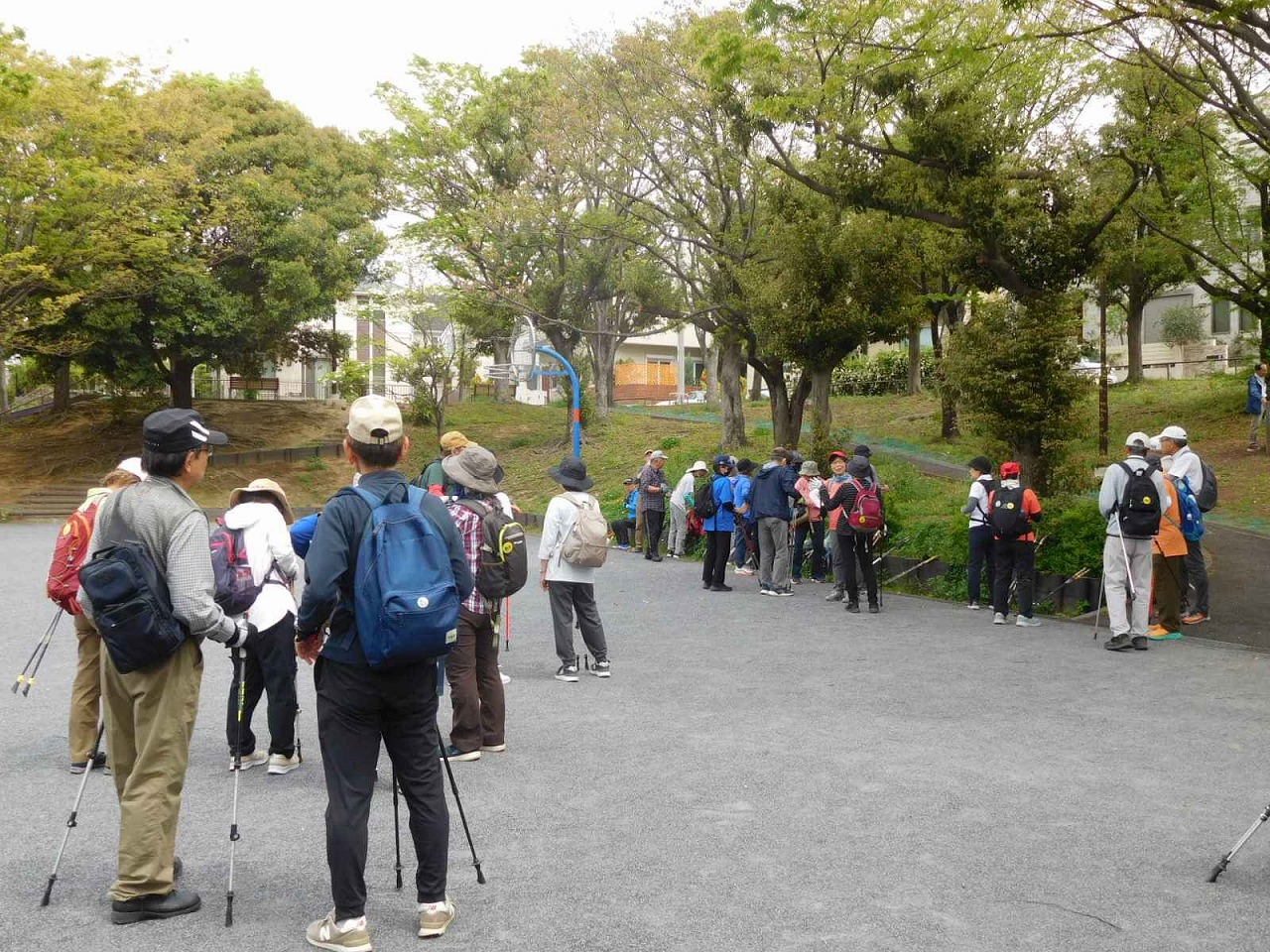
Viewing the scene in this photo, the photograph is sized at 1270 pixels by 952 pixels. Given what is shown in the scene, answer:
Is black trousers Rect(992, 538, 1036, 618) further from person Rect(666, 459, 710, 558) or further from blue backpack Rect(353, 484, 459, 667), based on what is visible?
blue backpack Rect(353, 484, 459, 667)

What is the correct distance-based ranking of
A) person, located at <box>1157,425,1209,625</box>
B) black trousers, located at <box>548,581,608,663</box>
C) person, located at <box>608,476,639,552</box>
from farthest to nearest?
person, located at <box>608,476,639,552</box> → person, located at <box>1157,425,1209,625</box> → black trousers, located at <box>548,581,608,663</box>

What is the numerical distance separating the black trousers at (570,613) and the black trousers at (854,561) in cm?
449

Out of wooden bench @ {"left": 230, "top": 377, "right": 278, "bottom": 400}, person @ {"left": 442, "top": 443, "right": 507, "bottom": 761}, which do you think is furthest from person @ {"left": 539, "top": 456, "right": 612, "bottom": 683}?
wooden bench @ {"left": 230, "top": 377, "right": 278, "bottom": 400}

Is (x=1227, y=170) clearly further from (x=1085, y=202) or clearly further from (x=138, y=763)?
(x=138, y=763)

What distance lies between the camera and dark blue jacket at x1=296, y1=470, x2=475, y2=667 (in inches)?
143

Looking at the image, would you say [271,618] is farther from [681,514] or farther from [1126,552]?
[681,514]

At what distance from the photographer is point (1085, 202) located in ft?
45.9

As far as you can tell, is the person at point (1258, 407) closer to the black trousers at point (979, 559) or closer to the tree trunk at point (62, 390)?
the black trousers at point (979, 559)

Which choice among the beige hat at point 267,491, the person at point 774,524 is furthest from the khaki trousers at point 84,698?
the person at point 774,524

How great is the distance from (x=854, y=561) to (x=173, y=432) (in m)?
9.32

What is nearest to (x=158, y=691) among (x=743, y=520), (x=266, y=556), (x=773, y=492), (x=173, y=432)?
(x=173, y=432)

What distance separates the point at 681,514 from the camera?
717 inches

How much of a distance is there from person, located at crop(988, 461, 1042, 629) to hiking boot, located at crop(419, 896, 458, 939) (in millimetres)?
8523

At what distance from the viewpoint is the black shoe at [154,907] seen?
3966 millimetres
